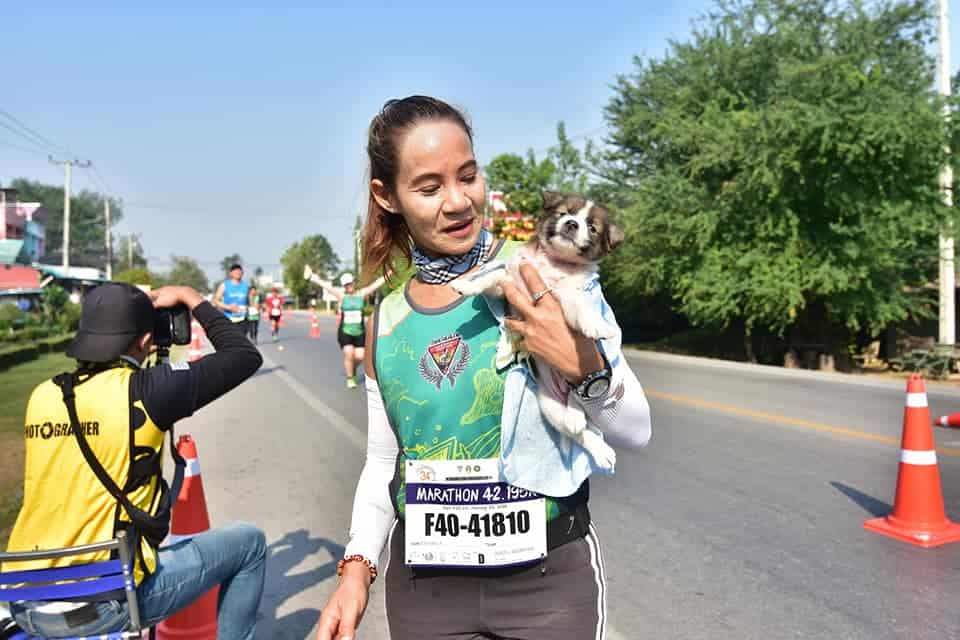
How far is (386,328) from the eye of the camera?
6.50ft

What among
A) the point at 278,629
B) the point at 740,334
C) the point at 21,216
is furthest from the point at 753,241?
the point at 21,216

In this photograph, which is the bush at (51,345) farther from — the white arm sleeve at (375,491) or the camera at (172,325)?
the white arm sleeve at (375,491)

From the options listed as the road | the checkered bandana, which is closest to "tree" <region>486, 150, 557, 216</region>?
the road

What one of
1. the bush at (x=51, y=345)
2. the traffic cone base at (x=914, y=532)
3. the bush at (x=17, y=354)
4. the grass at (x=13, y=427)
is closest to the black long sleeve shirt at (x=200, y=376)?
the grass at (x=13, y=427)

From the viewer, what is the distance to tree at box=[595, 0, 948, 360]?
64.8ft

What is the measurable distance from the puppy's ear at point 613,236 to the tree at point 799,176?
62.8 ft

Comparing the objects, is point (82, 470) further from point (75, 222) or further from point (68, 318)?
point (75, 222)

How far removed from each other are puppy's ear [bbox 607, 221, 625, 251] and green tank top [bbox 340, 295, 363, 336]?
37.4 feet

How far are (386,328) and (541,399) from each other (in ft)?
1.44

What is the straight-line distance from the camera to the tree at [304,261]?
11500cm

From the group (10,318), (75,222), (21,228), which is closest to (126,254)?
(75,222)

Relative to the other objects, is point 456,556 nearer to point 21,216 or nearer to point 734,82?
point 734,82

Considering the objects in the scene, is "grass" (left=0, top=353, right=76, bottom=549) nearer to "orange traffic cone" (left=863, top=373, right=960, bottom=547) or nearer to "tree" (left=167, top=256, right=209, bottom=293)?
"orange traffic cone" (left=863, top=373, right=960, bottom=547)

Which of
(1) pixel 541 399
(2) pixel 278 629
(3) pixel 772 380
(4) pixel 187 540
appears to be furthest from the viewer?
(3) pixel 772 380
